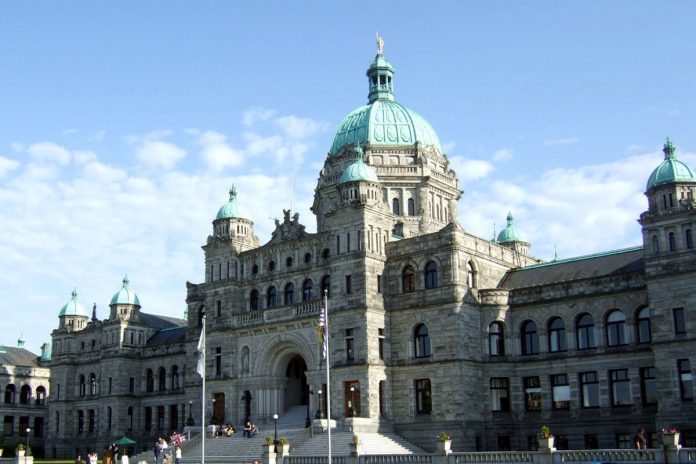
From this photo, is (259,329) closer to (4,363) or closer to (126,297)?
(126,297)

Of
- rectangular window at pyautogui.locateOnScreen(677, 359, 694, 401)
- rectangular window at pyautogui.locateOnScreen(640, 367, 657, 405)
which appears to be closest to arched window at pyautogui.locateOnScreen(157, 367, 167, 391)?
rectangular window at pyautogui.locateOnScreen(640, 367, 657, 405)

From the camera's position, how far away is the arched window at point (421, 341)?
63312 mm

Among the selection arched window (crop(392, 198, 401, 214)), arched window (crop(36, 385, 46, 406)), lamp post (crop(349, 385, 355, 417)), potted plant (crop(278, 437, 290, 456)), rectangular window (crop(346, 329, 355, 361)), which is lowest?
potted plant (crop(278, 437, 290, 456))

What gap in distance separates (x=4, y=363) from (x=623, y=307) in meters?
81.3

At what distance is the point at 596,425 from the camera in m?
58.9

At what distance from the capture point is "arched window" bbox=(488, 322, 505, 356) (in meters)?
64.2

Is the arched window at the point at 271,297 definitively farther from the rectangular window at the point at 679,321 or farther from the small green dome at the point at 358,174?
the rectangular window at the point at 679,321

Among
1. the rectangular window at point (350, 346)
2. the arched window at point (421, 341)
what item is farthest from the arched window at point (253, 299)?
the arched window at point (421, 341)

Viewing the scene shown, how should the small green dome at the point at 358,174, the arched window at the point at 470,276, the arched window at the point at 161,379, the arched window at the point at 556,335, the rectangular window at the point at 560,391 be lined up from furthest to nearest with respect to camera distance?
the arched window at the point at 161,379, the small green dome at the point at 358,174, the arched window at the point at 470,276, the arched window at the point at 556,335, the rectangular window at the point at 560,391

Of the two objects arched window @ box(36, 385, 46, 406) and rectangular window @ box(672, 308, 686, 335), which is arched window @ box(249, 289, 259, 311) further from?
arched window @ box(36, 385, 46, 406)

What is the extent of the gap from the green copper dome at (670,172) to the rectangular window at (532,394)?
50.4ft

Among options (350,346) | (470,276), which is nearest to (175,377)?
(350,346)

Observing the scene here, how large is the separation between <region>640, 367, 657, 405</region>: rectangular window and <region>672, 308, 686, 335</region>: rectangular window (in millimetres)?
4063

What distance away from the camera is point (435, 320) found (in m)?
62.6
